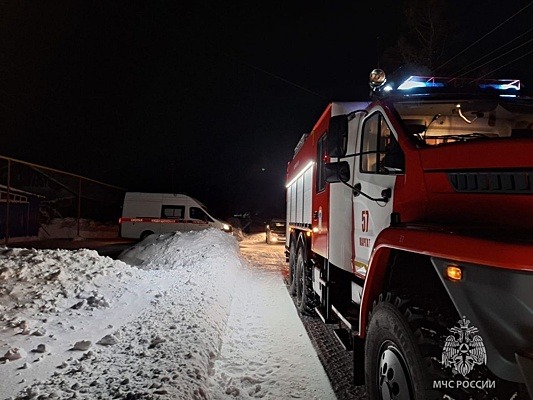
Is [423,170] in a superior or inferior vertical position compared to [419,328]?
superior

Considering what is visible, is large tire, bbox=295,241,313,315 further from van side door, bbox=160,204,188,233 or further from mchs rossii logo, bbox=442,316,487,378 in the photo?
van side door, bbox=160,204,188,233

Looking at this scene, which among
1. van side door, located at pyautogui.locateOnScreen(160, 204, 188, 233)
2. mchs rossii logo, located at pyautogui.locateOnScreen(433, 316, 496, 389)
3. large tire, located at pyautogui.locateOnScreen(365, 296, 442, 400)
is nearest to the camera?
mchs rossii logo, located at pyautogui.locateOnScreen(433, 316, 496, 389)

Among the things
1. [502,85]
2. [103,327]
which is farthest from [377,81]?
[103,327]

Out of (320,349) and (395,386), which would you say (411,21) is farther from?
(395,386)

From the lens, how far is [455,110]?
4.28 metres

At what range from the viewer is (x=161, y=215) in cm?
2464

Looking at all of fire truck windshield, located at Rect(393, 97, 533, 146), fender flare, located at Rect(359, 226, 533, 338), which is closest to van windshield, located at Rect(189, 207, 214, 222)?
fire truck windshield, located at Rect(393, 97, 533, 146)

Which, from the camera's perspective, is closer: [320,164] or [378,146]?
[378,146]

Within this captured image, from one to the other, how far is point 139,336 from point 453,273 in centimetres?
456

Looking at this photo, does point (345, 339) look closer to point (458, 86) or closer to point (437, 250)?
point (437, 250)

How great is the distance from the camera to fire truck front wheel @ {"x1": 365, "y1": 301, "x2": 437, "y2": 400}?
8.87 feet

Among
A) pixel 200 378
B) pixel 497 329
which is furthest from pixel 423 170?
pixel 200 378

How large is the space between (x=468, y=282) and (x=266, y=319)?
610 centimetres

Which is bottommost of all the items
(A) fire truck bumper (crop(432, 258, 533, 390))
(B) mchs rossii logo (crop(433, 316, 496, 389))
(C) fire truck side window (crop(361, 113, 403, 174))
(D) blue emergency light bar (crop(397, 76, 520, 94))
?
(B) mchs rossii logo (crop(433, 316, 496, 389))
